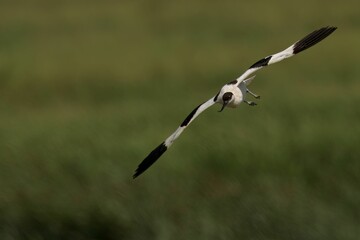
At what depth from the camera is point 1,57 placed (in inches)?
609

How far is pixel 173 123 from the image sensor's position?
35.9 ft

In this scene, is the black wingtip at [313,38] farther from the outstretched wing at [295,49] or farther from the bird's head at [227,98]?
the bird's head at [227,98]

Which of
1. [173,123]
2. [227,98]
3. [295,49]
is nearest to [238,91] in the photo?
[227,98]

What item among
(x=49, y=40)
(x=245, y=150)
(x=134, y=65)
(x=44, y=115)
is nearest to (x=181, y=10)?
(x=49, y=40)

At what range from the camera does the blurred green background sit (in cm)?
738

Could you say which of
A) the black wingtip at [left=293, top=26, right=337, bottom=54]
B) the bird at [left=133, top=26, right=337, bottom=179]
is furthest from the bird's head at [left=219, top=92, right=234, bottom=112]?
the black wingtip at [left=293, top=26, right=337, bottom=54]

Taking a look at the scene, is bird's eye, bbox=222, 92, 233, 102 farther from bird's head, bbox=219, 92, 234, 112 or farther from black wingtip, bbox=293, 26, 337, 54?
black wingtip, bbox=293, 26, 337, 54

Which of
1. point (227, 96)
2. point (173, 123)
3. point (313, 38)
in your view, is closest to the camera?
point (227, 96)

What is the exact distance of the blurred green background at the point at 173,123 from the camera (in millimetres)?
7383

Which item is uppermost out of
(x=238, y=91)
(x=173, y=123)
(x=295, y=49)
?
(x=238, y=91)

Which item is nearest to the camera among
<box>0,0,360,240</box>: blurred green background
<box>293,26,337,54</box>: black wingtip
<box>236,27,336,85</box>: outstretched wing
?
<box>236,27,336,85</box>: outstretched wing

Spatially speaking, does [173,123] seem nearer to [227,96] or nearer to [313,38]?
[313,38]

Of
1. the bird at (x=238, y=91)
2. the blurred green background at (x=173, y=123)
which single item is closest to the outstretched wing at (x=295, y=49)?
the bird at (x=238, y=91)

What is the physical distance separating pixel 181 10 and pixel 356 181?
1156 cm
